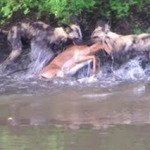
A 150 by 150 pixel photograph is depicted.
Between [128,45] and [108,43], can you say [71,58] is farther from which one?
[128,45]

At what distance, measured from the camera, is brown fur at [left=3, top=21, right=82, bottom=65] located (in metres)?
9.96

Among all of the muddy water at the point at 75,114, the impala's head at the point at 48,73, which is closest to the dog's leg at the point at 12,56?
the muddy water at the point at 75,114

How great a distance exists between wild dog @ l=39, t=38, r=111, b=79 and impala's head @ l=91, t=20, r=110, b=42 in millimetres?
129

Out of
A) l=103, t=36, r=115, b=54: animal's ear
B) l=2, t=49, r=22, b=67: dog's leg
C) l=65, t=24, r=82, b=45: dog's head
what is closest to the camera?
l=103, t=36, r=115, b=54: animal's ear

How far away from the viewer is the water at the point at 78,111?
6.10 meters

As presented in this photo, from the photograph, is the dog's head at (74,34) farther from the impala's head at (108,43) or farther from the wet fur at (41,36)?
the impala's head at (108,43)

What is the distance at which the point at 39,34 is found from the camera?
10.0 meters

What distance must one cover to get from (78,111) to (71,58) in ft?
7.24

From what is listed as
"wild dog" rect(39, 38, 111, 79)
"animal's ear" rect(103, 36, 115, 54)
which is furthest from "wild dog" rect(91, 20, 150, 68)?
"wild dog" rect(39, 38, 111, 79)

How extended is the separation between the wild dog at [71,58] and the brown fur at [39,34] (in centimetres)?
23

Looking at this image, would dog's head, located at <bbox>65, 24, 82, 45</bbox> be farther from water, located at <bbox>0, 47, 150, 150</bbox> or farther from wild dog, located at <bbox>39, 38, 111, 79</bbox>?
water, located at <bbox>0, 47, 150, 150</bbox>

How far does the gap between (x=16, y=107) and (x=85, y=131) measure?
62.6 inches

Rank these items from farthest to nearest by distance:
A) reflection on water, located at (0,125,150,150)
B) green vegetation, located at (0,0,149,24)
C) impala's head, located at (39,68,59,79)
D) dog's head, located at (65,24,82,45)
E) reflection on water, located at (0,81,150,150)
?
green vegetation, located at (0,0,149,24) < dog's head, located at (65,24,82,45) < impala's head, located at (39,68,59,79) < reflection on water, located at (0,81,150,150) < reflection on water, located at (0,125,150,150)

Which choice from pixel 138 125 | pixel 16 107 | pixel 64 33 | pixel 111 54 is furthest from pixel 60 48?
pixel 138 125
